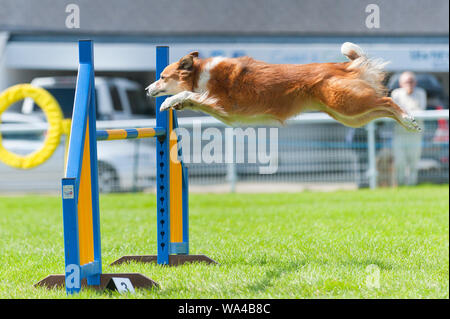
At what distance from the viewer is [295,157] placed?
10133 mm

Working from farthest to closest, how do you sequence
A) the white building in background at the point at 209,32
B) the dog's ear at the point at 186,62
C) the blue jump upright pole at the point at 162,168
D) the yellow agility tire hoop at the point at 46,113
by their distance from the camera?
the white building in background at the point at 209,32, the yellow agility tire hoop at the point at 46,113, the blue jump upright pole at the point at 162,168, the dog's ear at the point at 186,62

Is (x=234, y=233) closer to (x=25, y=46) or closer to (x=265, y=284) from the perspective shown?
(x=265, y=284)

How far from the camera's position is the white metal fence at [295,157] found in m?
9.89

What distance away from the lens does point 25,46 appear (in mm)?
13625

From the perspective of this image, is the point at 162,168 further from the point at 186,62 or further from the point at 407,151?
the point at 407,151

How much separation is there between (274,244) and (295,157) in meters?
5.03

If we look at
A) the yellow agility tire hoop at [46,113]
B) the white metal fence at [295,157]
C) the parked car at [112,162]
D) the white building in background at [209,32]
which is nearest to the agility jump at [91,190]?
the yellow agility tire hoop at [46,113]

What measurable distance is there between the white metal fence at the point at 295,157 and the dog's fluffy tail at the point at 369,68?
234 inches

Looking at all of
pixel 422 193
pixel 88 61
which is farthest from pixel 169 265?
pixel 422 193

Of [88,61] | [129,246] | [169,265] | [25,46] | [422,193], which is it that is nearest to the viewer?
[88,61]

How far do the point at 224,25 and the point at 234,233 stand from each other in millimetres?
9449

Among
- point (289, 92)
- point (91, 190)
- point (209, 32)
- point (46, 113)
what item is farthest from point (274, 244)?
point (209, 32)

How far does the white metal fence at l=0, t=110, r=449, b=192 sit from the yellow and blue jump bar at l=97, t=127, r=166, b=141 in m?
5.62

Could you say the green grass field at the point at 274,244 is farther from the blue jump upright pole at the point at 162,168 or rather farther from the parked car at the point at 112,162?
the parked car at the point at 112,162
